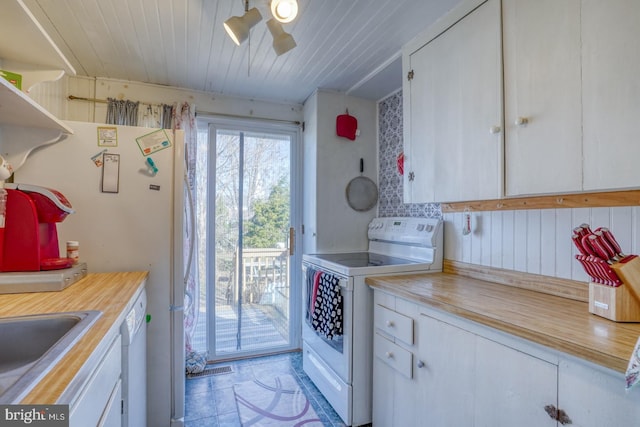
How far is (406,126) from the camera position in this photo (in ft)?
6.37

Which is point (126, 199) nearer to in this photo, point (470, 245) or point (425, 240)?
Answer: point (425, 240)

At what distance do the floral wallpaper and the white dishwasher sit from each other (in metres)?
1.90

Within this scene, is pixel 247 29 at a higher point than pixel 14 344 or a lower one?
higher

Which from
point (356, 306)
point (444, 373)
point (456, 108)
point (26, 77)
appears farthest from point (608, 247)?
point (26, 77)

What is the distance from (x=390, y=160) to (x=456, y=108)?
109 cm

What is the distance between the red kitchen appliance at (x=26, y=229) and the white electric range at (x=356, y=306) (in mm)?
1423

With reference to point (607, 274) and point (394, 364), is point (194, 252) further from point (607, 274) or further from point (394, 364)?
point (607, 274)

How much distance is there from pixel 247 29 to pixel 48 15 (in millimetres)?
Result: 1145

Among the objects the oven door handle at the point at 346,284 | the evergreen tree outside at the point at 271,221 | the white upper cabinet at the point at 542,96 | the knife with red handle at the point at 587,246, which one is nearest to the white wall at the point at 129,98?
the evergreen tree outside at the point at 271,221

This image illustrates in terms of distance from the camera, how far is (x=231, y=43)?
1940 mm

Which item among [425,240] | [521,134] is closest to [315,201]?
[425,240]

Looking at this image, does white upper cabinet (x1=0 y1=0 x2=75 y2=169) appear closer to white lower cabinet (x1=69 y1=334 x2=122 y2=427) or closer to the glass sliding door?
white lower cabinet (x1=69 y1=334 x2=122 y2=427)

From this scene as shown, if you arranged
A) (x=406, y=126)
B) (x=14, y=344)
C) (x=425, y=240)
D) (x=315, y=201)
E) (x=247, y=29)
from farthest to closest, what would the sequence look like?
(x=315, y=201)
(x=425, y=240)
(x=406, y=126)
(x=247, y=29)
(x=14, y=344)

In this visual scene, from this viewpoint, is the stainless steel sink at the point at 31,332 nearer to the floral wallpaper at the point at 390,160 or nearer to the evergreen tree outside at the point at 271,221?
the evergreen tree outside at the point at 271,221
